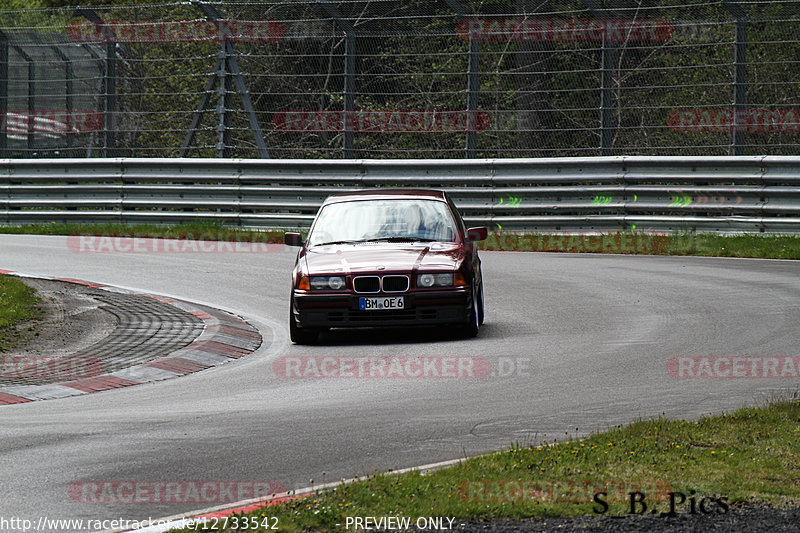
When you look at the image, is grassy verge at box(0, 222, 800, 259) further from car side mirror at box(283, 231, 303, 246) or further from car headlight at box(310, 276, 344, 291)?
car headlight at box(310, 276, 344, 291)

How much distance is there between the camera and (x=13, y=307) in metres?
11.1

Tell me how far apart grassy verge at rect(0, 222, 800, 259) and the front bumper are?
7775 millimetres

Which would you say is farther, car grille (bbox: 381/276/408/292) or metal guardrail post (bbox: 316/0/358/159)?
metal guardrail post (bbox: 316/0/358/159)

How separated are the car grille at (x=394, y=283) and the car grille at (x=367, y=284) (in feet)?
0.18

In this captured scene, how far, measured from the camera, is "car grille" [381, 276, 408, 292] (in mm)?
10367

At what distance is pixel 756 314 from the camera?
450 inches

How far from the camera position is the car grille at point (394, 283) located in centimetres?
1037

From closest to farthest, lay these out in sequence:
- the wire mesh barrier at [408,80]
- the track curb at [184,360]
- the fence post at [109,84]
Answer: the track curb at [184,360], the wire mesh barrier at [408,80], the fence post at [109,84]

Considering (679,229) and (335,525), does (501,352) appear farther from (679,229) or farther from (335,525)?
(679,229)

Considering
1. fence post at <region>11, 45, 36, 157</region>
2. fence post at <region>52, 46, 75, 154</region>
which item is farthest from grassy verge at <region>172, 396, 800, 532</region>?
fence post at <region>11, 45, 36, 157</region>

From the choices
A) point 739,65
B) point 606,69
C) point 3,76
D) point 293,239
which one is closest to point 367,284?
point 293,239

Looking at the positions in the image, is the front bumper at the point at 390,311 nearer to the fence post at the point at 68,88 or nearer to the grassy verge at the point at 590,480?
the grassy verge at the point at 590,480

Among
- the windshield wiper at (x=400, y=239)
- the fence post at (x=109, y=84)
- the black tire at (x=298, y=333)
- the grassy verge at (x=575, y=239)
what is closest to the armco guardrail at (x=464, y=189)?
the grassy verge at (x=575, y=239)

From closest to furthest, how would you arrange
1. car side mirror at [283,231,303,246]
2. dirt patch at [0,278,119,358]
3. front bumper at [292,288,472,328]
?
dirt patch at [0,278,119,358] < front bumper at [292,288,472,328] < car side mirror at [283,231,303,246]
